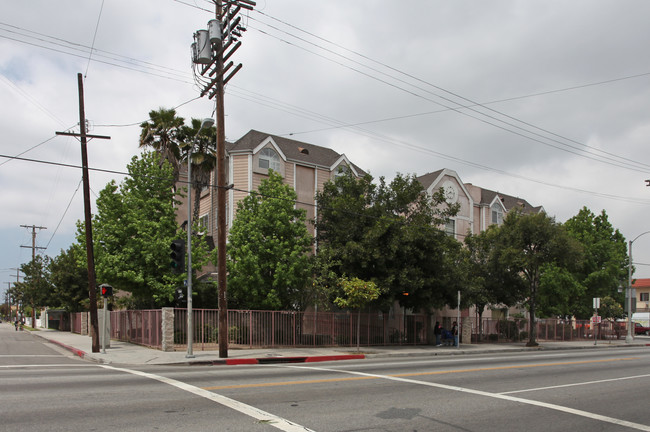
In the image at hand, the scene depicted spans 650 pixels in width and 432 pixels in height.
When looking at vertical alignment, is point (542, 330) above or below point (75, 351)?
below

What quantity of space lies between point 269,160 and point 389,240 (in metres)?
9.73

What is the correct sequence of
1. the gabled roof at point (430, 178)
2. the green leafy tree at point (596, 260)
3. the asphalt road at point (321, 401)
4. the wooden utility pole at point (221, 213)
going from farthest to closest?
1. the green leafy tree at point (596, 260)
2. the gabled roof at point (430, 178)
3. the wooden utility pole at point (221, 213)
4. the asphalt road at point (321, 401)

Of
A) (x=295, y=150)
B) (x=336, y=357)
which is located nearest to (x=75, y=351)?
(x=336, y=357)

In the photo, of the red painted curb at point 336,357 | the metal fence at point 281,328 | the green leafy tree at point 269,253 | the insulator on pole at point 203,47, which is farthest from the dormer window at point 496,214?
the insulator on pole at point 203,47

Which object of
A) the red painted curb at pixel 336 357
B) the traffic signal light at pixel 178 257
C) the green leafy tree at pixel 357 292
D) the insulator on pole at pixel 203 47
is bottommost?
the red painted curb at pixel 336 357

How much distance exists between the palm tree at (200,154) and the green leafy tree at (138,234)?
3.53 metres

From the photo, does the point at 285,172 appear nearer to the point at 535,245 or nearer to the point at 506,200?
the point at 535,245

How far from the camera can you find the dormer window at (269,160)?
30578 mm

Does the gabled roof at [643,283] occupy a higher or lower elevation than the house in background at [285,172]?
lower

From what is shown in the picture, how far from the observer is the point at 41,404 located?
28.7 ft

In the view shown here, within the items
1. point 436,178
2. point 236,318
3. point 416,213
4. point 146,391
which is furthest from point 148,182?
point 436,178

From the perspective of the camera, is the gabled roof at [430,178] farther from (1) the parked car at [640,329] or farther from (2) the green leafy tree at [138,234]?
(1) the parked car at [640,329]

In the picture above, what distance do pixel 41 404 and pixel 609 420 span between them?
9125mm

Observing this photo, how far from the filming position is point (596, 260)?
143 ft
